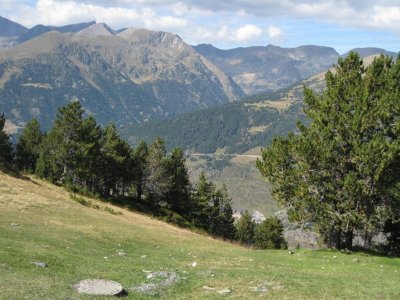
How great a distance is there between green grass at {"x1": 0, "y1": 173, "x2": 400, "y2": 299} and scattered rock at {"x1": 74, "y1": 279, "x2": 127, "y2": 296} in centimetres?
45

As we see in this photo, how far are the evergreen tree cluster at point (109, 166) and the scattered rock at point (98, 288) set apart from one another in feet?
189

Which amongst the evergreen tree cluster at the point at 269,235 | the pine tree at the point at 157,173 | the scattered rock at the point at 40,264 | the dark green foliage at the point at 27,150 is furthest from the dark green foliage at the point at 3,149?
the evergreen tree cluster at the point at 269,235

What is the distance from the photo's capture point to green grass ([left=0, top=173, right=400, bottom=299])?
20156 mm

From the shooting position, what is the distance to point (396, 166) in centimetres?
3800

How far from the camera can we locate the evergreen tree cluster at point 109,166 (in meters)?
83.4

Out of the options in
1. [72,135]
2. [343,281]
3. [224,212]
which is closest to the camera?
[343,281]

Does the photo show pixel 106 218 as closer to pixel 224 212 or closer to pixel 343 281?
pixel 343 281

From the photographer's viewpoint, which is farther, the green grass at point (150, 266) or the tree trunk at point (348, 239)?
the tree trunk at point (348, 239)

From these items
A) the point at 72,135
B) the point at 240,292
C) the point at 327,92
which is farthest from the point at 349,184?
the point at 72,135

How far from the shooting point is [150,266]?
89.1 ft

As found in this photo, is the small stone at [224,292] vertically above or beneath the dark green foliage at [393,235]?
above

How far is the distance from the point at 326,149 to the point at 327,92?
602cm

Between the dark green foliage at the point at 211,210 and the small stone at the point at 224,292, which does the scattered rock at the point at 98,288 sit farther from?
the dark green foliage at the point at 211,210

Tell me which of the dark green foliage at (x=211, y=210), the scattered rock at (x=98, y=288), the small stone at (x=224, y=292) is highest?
the scattered rock at (x=98, y=288)
